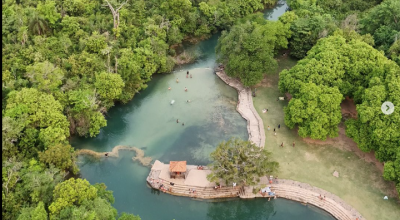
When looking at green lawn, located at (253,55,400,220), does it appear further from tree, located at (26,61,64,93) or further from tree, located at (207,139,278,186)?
tree, located at (26,61,64,93)

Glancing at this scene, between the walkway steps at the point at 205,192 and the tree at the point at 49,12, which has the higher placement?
the tree at the point at 49,12

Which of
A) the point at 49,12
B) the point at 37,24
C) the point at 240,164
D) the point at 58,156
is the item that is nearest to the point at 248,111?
the point at 240,164

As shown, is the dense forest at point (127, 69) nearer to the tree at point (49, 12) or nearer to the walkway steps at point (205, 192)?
the tree at point (49, 12)

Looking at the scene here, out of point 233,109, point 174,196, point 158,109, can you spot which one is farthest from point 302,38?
point 174,196

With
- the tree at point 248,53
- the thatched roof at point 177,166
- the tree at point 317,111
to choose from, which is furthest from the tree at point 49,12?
the tree at point 317,111

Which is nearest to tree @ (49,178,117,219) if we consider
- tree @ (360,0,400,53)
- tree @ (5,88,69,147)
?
tree @ (5,88,69,147)
